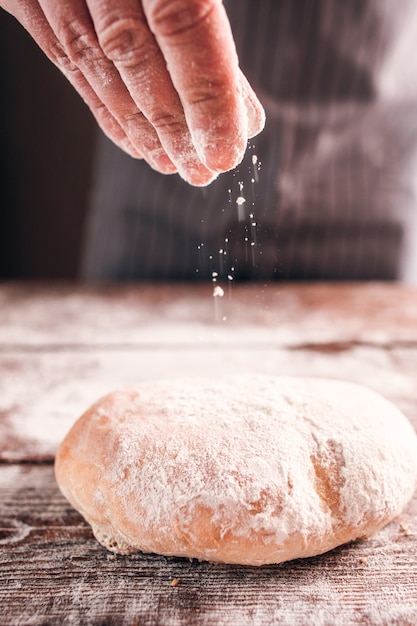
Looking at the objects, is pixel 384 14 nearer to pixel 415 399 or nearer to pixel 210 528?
pixel 415 399

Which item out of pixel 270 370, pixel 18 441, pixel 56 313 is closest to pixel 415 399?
pixel 270 370

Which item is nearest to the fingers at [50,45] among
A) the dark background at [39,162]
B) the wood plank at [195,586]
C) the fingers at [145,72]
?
the fingers at [145,72]

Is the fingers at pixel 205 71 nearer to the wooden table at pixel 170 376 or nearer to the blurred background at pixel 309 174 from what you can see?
the wooden table at pixel 170 376

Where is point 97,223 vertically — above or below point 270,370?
above

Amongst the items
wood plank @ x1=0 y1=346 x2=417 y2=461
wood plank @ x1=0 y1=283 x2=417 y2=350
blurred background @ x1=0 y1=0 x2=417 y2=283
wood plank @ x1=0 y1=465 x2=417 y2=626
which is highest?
blurred background @ x1=0 y1=0 x2=417 y2=283

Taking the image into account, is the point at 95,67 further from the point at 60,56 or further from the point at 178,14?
the point at 178,14

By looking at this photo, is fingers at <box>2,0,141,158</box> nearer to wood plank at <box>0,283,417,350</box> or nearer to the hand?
the hand

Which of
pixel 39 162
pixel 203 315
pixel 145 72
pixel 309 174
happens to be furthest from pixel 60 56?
A: pixel 39 162

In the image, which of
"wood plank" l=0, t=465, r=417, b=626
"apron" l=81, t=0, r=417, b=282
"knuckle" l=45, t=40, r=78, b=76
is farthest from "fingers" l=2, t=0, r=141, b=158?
"apron" l=81, t=0, r=417, b=282
